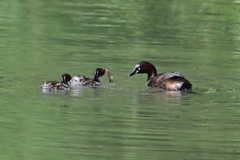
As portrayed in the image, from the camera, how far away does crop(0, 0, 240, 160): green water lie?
27.8 ft

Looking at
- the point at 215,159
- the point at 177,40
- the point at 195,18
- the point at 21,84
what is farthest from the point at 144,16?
the point at 215,159

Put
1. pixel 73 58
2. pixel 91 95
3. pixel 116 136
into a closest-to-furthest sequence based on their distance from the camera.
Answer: pixel 116 136, pixel 91 95, pixel 73 58

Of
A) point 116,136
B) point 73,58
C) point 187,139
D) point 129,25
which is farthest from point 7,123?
point 129,25

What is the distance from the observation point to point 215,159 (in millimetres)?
8047

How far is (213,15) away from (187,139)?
12.9m

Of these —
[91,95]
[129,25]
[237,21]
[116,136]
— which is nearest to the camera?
[116,136]

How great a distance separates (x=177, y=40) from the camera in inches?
666

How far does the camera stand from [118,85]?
1184 cm

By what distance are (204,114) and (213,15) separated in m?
11.8

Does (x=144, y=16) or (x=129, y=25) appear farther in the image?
(x=144, y=16)

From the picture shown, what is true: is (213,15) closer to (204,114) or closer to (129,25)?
(129,25)

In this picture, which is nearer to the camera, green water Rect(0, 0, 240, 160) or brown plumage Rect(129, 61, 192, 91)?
green water Rect(0, 0, 240, 160)

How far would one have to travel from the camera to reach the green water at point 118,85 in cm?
846

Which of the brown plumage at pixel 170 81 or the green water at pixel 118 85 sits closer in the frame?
the green water at pixel 118 85
